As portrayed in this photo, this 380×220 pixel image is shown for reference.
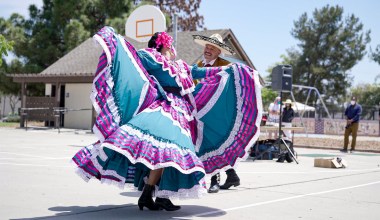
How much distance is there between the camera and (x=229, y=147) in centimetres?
573

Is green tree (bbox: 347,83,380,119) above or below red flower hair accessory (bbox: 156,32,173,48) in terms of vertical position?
above

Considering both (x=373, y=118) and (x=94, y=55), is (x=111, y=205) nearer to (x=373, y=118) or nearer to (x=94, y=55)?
(x=94, y=55)

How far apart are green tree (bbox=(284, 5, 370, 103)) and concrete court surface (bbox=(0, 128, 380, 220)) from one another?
50961 mm

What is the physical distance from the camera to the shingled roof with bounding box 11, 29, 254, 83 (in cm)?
2753

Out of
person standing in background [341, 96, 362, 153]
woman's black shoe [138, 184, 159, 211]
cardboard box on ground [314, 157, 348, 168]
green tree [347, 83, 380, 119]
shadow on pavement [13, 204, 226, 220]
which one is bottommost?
cardboard box on ground [314, 157, 348, 168]

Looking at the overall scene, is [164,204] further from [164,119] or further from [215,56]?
[215,56]

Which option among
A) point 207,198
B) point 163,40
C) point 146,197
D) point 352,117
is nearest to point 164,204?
point 146,197

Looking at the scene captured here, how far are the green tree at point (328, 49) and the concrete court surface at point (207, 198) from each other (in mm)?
50961

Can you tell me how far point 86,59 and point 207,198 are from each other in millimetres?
25432

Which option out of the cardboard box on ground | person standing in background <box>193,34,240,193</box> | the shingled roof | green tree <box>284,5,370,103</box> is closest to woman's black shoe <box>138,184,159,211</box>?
person standing in background <box>193,34,240,193</box>

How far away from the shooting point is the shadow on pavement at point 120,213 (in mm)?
4894

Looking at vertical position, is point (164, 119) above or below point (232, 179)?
above

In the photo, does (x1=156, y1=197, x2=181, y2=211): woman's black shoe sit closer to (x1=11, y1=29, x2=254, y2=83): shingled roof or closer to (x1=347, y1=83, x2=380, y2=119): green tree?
(x1=11, y1=29, x2=254, y2=83): shingled roof

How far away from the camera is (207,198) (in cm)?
634
